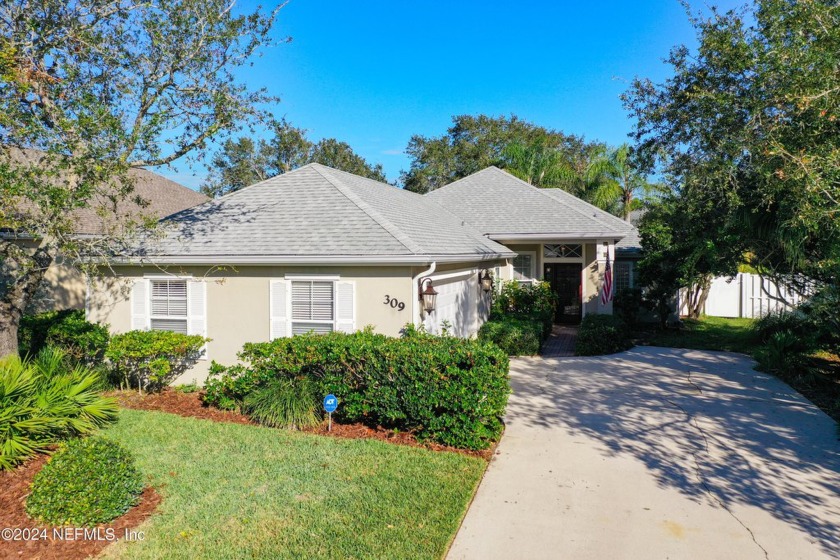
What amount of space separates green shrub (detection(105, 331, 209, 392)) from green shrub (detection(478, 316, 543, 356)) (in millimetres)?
7020

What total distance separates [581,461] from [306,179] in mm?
9495

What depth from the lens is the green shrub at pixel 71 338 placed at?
397 inches

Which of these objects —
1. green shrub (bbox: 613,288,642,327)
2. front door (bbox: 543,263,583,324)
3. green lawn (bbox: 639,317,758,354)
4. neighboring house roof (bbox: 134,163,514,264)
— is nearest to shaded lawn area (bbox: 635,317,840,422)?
green lawn (bbox: 639,317,758,354)

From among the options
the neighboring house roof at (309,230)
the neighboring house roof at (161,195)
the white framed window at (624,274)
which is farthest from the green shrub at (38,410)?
the white framed window at (624,274)

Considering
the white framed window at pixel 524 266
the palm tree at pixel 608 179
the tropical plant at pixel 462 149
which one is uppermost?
the tropical plant at pixel 462 149

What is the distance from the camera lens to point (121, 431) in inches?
290

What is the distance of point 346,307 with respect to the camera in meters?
9.44

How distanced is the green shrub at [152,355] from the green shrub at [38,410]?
226 cm

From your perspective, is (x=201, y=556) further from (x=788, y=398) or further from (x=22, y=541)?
(x=788, y=398)

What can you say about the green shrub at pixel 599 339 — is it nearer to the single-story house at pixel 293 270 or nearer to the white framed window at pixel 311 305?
the single-story house at pixel 293 270

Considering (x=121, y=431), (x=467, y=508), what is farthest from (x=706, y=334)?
(x=121, y=431)

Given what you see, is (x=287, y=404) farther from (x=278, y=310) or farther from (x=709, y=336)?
(x=709, y=336)

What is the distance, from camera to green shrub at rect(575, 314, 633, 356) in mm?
13109

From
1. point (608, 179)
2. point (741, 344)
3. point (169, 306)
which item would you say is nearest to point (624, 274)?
point (741, 344)
